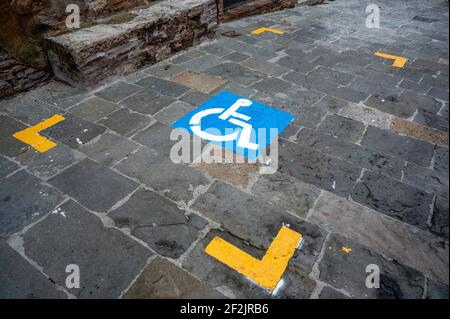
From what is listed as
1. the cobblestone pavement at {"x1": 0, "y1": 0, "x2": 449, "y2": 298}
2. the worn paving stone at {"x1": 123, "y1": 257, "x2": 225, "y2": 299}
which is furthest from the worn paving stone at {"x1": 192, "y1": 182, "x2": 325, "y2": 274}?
the worn paving stone at {"x1": 123, "y1": 257, "x2": 225, "y2": 299}

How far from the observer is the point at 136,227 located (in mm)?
2492

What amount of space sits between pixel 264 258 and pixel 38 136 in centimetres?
275

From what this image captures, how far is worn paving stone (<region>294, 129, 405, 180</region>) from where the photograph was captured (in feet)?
10.3

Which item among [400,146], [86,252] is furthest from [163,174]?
[400,146]

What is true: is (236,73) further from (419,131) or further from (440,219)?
(440,219)

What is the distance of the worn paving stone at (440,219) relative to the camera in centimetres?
253

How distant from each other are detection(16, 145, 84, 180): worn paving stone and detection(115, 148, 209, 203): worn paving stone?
1.73ft

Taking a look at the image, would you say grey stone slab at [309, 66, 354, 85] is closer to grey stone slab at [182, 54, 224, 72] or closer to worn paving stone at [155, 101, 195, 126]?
grey stone slab at [182, 54, 224, 72]

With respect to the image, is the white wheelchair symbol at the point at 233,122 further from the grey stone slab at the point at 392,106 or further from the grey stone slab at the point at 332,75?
the grey stone slab at the point at 392,106

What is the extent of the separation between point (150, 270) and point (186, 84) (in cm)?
290

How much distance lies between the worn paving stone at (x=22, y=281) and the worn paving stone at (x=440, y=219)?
2.81m

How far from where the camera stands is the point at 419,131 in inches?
145

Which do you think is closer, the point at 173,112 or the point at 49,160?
the point at 49,160

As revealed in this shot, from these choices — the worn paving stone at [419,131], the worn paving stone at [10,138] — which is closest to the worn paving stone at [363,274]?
the worn paving stone at [419,131]
